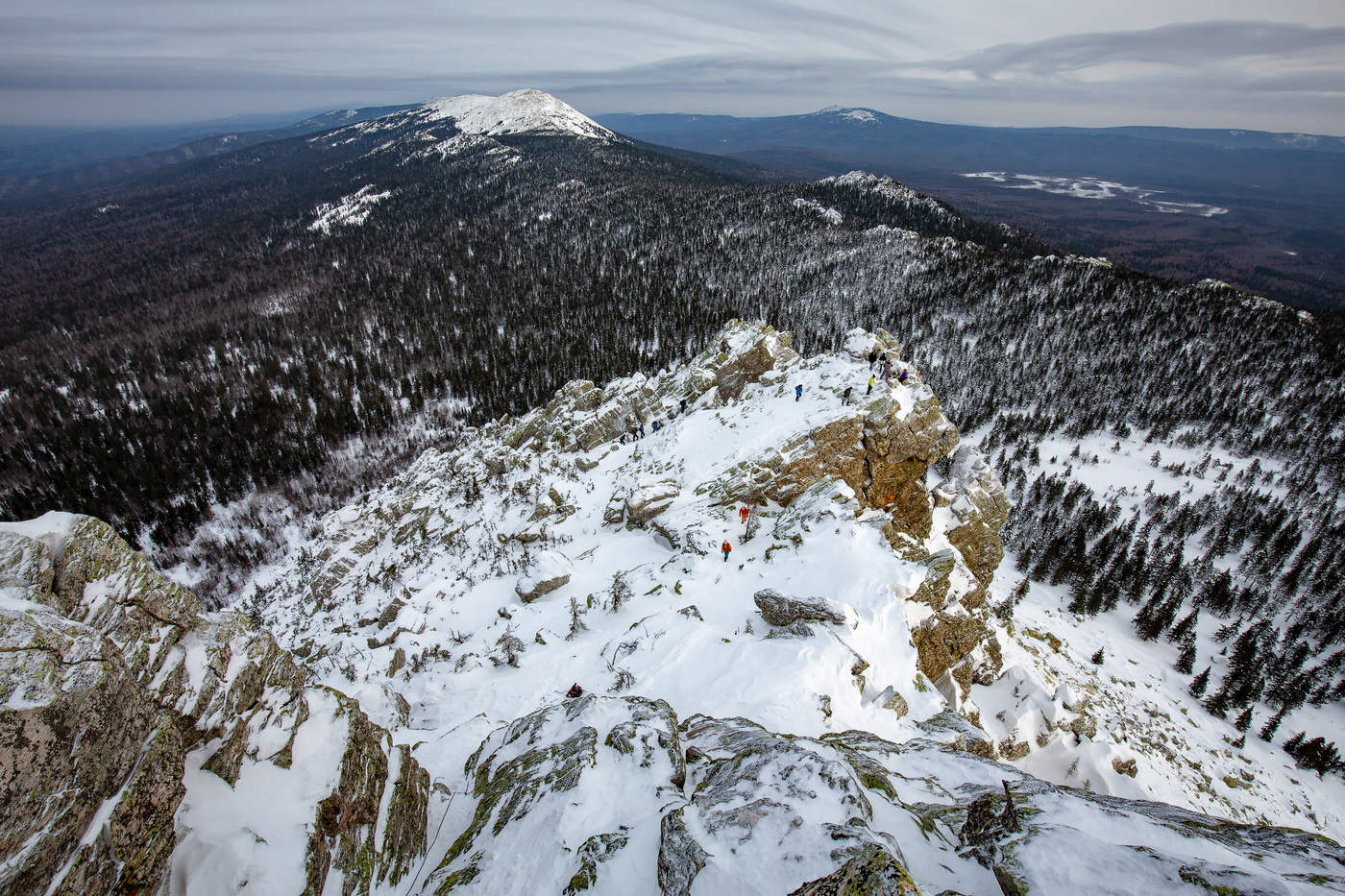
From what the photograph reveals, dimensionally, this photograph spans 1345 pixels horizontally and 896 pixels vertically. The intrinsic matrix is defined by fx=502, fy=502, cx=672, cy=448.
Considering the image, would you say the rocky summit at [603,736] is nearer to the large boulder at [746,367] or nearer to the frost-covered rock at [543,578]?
the frost-covered rock at [543,578]

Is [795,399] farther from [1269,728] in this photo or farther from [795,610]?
[1269,728]

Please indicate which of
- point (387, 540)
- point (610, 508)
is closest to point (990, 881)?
point (610, 508)

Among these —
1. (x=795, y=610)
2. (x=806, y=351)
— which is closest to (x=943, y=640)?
(x=795, y=610)

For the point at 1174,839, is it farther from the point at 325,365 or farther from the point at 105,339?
the point at 105,339

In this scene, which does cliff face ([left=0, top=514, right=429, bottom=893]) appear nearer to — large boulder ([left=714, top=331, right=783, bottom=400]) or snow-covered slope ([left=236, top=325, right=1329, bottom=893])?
snow-covered slope ([left=236, top=325, right=1329, bottom=893])

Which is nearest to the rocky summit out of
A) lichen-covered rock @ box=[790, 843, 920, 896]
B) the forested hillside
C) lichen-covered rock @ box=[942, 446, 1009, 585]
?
lichen-covered rock @ box=[790, 843, 920, 896]
